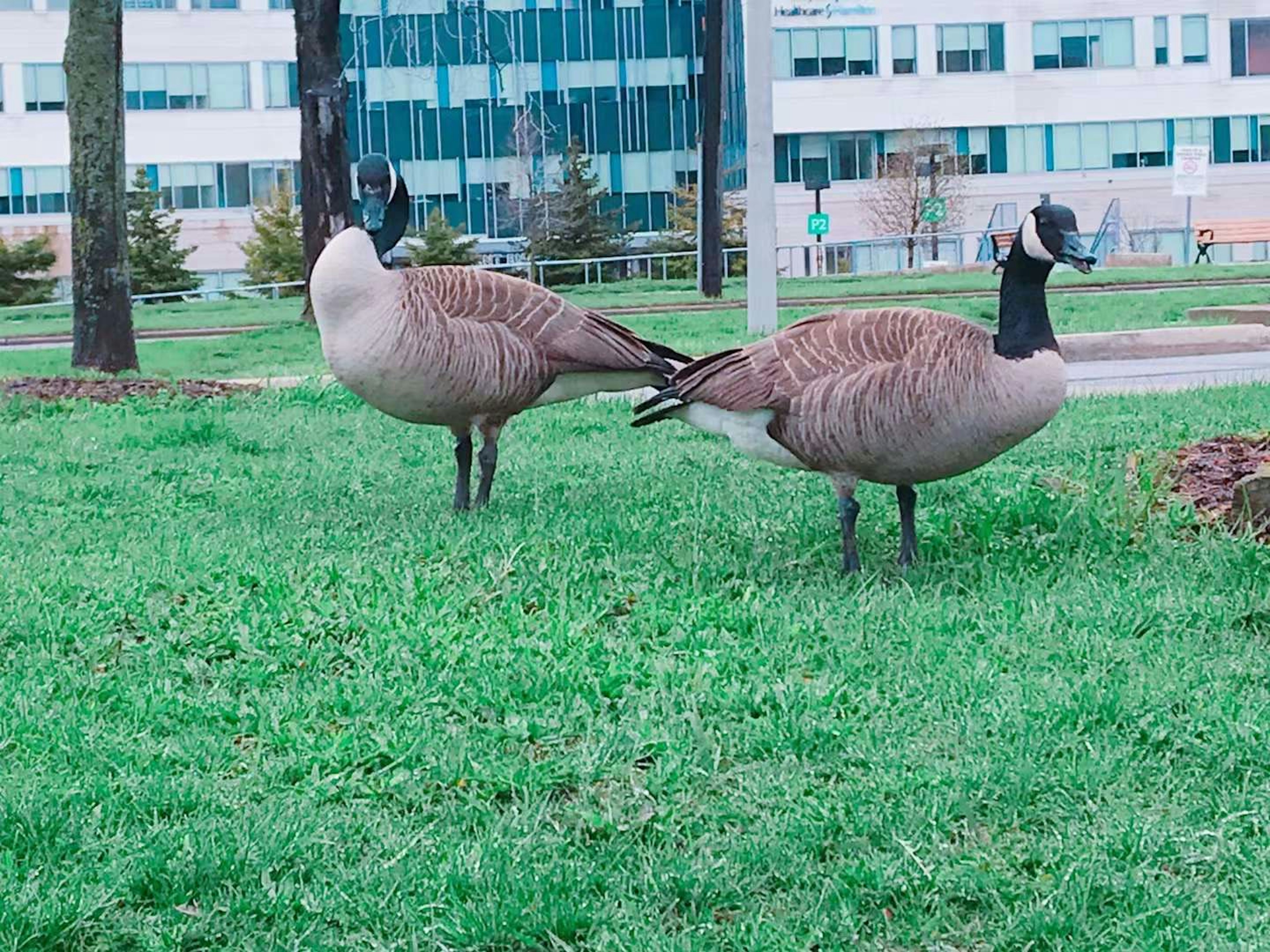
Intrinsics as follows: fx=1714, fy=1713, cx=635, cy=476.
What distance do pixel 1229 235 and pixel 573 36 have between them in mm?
22561

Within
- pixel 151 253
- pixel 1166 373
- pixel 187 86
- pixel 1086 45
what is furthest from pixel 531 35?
pixel 1166 373

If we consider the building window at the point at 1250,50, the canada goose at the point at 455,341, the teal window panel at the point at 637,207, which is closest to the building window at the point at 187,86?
the teal window panel at the point at 637,207

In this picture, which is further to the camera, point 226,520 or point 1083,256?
point 226,520

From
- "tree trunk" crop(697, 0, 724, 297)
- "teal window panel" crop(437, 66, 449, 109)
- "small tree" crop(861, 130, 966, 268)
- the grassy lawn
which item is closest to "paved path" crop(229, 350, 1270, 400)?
the grassy lawn

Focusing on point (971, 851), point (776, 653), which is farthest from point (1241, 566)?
point (971, 851)

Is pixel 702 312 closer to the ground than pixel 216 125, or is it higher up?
closer to the ground

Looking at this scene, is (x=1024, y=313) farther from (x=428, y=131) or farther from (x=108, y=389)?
(x=428, y=131)

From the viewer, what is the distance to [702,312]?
24.9m

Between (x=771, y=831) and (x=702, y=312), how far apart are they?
2129 centimetres

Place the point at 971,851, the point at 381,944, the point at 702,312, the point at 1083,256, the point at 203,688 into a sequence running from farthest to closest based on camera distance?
the point at 702,312 < the point at 1083,256 < the point at 203,688 < the point at 971,851 < the point at 381,944

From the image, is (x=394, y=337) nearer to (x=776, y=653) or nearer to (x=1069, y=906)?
(x=776, y=653)

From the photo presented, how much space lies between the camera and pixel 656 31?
59312mm

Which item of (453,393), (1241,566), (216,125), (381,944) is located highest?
(216,125)

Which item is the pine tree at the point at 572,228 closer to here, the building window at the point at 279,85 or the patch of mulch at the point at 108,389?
the building window at the point at 279,85
